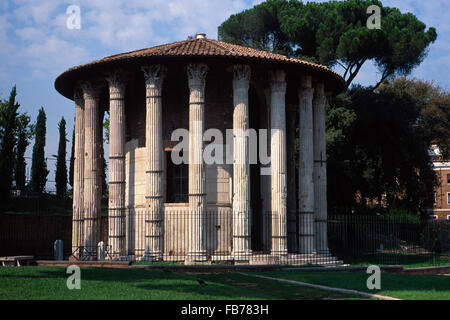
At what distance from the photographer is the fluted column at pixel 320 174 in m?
21.9

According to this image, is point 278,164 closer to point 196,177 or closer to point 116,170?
point 196,177

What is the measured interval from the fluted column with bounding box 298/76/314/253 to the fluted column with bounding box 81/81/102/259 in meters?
7.02

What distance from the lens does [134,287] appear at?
11.0 meters

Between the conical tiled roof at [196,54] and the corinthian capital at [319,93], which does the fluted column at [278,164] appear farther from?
the corinthian capital at [319,93]

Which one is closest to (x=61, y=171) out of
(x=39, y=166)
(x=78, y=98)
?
(x=39, y=166)

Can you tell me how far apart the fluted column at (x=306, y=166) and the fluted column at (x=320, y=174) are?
98 cm

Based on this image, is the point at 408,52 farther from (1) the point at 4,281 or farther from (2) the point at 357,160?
(1) the point at 4,281

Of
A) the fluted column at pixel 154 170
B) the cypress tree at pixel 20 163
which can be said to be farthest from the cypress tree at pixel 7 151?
the fluted column at pixel 154 170

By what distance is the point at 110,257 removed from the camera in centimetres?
1961

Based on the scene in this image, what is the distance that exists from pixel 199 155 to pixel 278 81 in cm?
385

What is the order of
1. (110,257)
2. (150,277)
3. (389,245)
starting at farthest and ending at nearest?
1. (389,245)
2. (110,257)
3. (150,277)

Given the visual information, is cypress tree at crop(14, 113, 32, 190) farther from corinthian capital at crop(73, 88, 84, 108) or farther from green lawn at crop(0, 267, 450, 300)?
green lawn at crop(0, 267, 450, 300)
